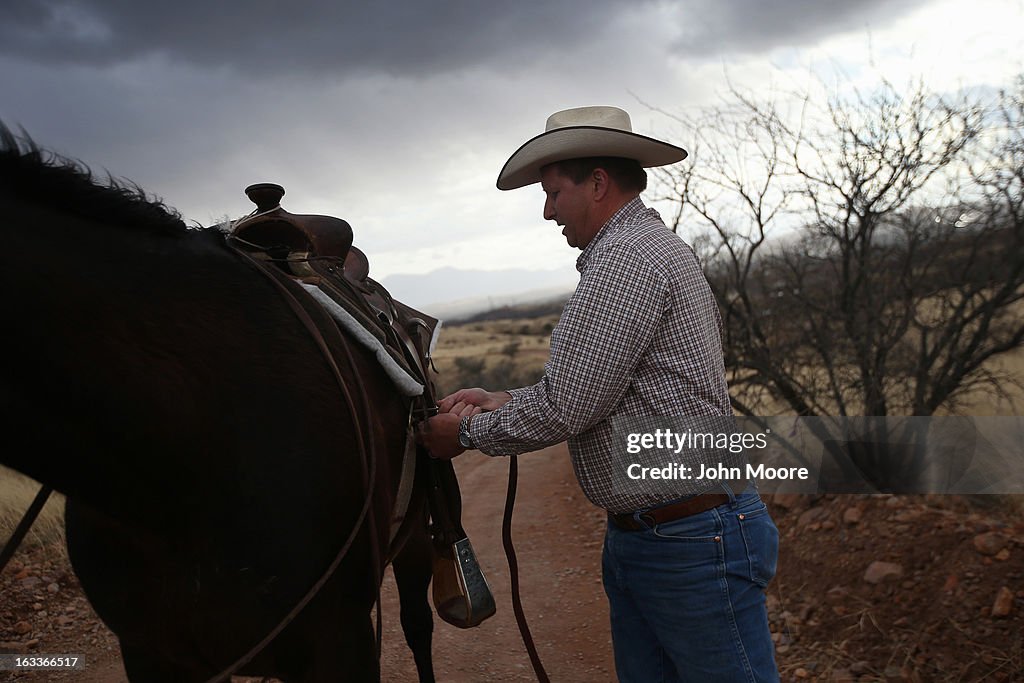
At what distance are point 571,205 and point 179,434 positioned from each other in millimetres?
1246

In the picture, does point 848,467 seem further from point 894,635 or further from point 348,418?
point 348,418

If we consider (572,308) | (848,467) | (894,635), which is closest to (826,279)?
(848,467)

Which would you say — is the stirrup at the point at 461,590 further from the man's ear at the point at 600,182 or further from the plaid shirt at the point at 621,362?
the man's ear at the point at 600,182

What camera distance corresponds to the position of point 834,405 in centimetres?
573

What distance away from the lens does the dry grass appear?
518 cm

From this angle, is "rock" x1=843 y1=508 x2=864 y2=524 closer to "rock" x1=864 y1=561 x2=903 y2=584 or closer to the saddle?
"rock" x1=864 y1=561 x2=903 y2=584

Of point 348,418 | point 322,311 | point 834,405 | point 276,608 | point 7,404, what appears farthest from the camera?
point 834,405

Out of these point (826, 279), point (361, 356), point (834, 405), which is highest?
point (826, 279)

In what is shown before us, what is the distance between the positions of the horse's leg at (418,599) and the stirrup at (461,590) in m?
0.72

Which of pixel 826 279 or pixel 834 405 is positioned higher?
pixel 826 279

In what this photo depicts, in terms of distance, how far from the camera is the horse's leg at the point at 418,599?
3537mm

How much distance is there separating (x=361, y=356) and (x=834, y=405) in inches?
177

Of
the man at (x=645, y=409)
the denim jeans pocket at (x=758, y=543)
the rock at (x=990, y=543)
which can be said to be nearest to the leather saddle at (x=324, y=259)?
the man at (x=645, y=409)

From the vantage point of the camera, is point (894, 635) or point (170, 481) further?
point (894, 635)
